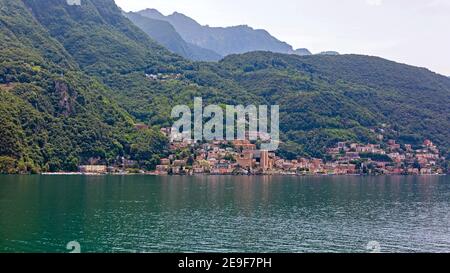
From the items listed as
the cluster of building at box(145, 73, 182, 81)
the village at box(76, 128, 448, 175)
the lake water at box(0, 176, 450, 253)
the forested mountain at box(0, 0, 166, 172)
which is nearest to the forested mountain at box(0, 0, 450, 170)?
the forested mountain at box(0, 0, 166, 172)

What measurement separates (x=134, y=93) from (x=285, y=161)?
49683 millimetres

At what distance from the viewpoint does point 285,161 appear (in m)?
127

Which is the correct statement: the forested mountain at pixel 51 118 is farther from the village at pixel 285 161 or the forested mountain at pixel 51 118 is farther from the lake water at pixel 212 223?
the lake water at pixel 212 223

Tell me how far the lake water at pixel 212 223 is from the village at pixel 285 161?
5479 cm

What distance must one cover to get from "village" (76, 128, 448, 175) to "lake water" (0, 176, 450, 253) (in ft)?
180

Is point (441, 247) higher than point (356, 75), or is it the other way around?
point (356, 75)

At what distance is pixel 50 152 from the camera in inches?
3925

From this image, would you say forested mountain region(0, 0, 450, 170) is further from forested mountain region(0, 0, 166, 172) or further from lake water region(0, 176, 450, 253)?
lake water region(0, 176, 450, 253)

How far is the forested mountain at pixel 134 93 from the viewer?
106 m
